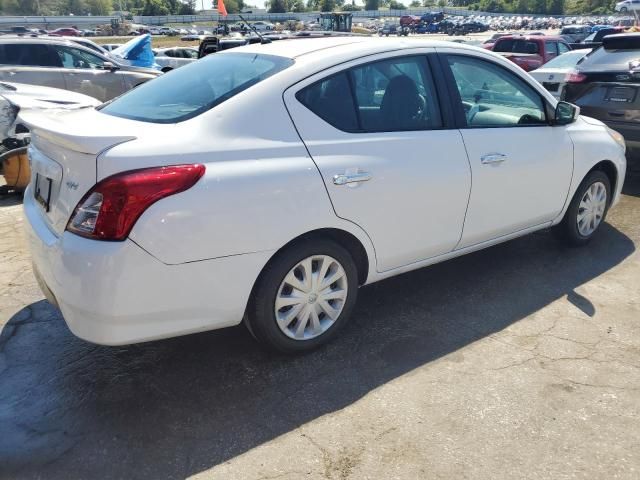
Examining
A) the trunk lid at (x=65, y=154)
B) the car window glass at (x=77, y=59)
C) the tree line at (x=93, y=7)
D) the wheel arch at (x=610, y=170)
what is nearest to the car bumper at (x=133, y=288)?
the trunk lid at (x=65, y=154)

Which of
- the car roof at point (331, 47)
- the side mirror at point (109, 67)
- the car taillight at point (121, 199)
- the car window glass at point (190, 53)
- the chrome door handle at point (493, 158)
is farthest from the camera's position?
the car window glass at point (190, 53)

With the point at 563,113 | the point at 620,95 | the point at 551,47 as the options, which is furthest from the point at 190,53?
the point at 563,113

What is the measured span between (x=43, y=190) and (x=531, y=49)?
1494 cm

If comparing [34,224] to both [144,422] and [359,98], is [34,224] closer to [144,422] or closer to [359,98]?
[144,422]

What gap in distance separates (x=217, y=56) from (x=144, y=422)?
227 cm

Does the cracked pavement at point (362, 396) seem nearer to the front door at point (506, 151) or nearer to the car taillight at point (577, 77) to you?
the front door at point (506, 151)

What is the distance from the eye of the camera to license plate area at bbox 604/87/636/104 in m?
6.00

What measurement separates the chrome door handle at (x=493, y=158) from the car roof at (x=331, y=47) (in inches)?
30.3

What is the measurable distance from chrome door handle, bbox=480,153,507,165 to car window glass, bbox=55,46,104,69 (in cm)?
876

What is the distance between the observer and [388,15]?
117000mm

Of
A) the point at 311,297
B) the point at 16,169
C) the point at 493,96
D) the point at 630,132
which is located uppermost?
the point at 493,96

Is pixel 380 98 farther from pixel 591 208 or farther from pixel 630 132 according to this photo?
pixel 630 132

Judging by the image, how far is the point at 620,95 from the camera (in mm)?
6102

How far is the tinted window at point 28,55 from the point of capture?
9.62 meters
